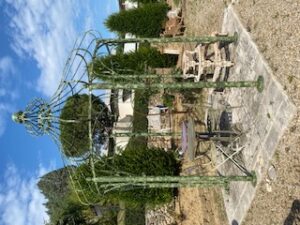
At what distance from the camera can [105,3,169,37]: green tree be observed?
79.0ft

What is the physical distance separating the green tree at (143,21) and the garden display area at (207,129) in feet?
10.6

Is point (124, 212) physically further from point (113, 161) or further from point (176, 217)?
point (113, 161)

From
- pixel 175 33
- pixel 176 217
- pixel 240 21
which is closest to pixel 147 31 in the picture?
pixel 175 33

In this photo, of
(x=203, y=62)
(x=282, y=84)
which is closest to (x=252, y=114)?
(x=282, y=84)

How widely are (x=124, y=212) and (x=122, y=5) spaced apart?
2446 centimetres

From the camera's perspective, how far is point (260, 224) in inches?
380

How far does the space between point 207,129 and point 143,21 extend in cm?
1217

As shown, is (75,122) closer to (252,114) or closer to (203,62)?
(252,114)

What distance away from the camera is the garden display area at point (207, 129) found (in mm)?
8922

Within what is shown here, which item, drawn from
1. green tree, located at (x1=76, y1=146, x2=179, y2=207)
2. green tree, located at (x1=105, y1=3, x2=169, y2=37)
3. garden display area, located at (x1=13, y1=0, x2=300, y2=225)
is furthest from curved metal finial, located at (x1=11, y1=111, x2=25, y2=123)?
green tree, located at (x1=105, y1=3, x2=169, y2=37)

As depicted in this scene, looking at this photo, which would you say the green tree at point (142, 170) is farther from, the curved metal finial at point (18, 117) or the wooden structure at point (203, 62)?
the curved metal finial at point (18, 117)

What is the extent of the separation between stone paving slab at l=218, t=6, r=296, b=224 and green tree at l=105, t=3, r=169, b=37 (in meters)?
11.8

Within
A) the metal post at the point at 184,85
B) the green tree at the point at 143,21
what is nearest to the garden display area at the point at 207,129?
the metal post at the point at 184,85

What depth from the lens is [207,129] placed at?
1355 centimetres
